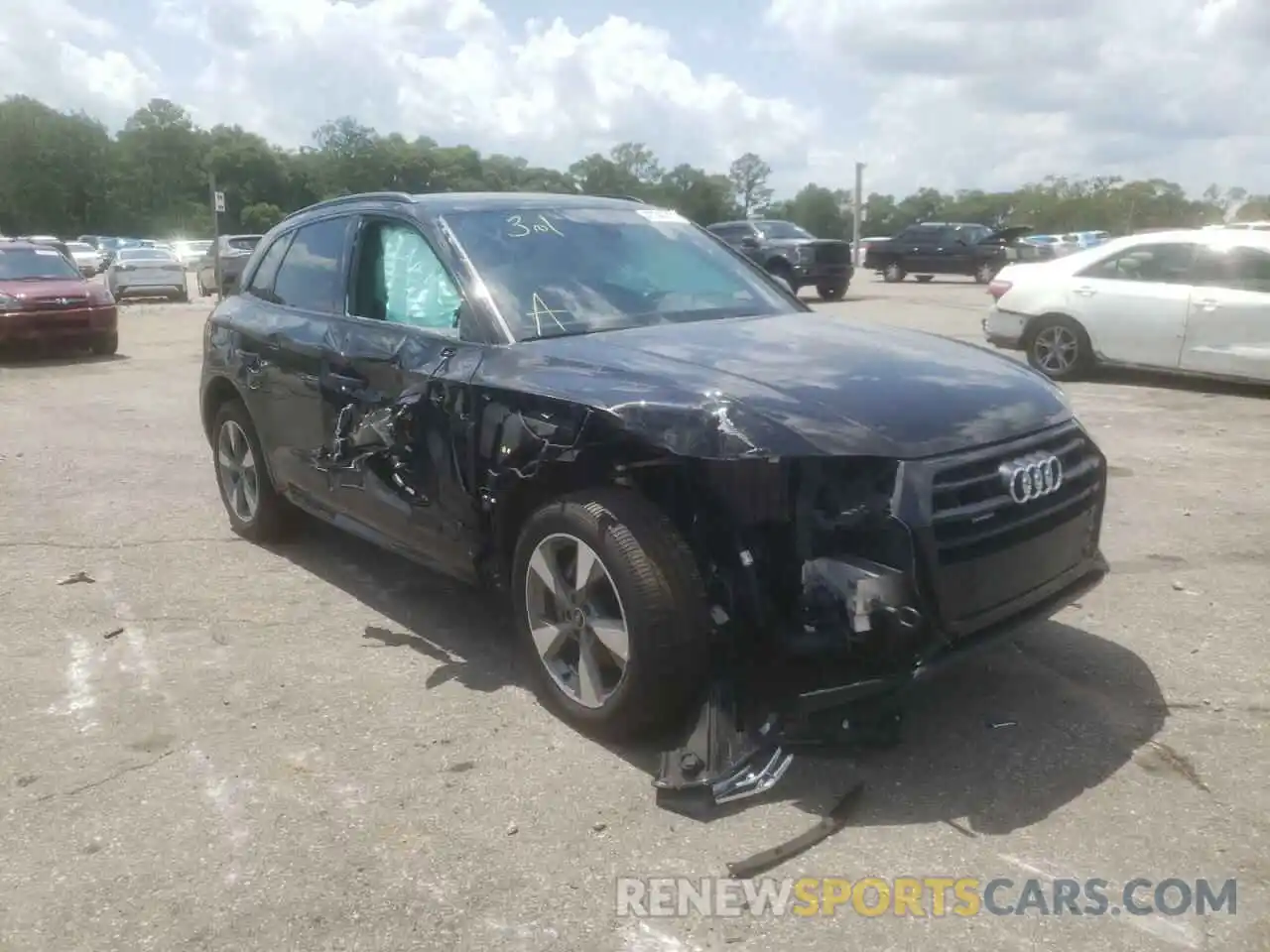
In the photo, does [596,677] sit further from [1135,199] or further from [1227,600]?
[1135,199]

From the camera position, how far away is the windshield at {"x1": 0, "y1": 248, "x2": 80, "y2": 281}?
1528cm

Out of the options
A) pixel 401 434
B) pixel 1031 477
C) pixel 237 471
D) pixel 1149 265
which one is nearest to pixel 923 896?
pixel 1031 477

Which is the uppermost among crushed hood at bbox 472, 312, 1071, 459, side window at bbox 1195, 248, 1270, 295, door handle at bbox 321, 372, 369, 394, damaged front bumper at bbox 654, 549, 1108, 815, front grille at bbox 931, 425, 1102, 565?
side window at bbox 1195, 248, 1270, 295

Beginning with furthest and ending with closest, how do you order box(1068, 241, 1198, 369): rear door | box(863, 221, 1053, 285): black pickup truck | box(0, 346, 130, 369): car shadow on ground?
box(863, 221, 1053, 285): black pickup truck → box(0, 346, 130, 369): car shadow on ground → box(1068, 241, 1198, 369): rear door

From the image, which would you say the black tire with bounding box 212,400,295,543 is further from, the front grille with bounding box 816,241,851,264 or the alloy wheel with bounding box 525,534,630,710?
the front grille with bounding box 816,241,851,264

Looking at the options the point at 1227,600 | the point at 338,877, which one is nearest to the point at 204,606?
the point at 338,877

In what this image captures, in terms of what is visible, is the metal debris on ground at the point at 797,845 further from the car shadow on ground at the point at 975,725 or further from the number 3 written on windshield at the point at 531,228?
the number 3 written on windshield at the point at 531,228

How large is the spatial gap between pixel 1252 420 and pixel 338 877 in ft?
27.8

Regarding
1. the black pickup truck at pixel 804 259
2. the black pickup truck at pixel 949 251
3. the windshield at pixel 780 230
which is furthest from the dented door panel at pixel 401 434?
the black pickup truck at pixel 949 251

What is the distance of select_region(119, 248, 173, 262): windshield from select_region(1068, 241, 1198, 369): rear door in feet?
77.7

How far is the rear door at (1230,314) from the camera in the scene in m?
9.98

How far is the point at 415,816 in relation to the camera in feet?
10.9

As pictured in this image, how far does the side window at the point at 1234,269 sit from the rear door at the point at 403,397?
327 inches

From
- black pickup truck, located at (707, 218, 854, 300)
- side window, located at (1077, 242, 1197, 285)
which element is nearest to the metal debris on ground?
side window, located at (1077, 242, 1197, 285)
